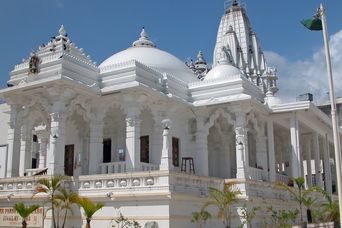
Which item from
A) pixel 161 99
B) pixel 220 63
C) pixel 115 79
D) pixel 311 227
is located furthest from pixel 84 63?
pixel 311 227

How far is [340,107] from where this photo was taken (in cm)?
6725

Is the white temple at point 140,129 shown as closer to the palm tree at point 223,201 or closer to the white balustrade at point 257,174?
the white balustrade at point 257,174

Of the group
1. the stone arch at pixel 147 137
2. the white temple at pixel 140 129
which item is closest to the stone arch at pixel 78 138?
the white temple at pixel 140 129

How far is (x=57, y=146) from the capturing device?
23.1 m

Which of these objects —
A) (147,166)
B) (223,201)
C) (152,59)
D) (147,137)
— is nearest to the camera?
(223,201)

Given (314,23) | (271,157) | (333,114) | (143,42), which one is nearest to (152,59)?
(143,42)

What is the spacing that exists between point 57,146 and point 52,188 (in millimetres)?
3244

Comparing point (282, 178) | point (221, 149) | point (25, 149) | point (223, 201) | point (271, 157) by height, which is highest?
point (221, 149)

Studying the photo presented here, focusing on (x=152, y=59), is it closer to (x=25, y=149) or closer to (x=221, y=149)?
(x=221, y=149)

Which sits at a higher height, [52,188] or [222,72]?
[222,72]

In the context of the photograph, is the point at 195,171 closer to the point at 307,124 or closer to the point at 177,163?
the point at 177,163

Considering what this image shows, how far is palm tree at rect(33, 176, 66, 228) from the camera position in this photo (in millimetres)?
19953

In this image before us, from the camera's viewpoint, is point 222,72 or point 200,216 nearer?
point 200,216

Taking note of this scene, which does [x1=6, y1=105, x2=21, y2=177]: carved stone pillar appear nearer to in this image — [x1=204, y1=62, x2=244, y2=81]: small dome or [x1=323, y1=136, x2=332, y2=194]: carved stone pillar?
[x1=204, y1=62, x2=244, y2=81]: small dome
